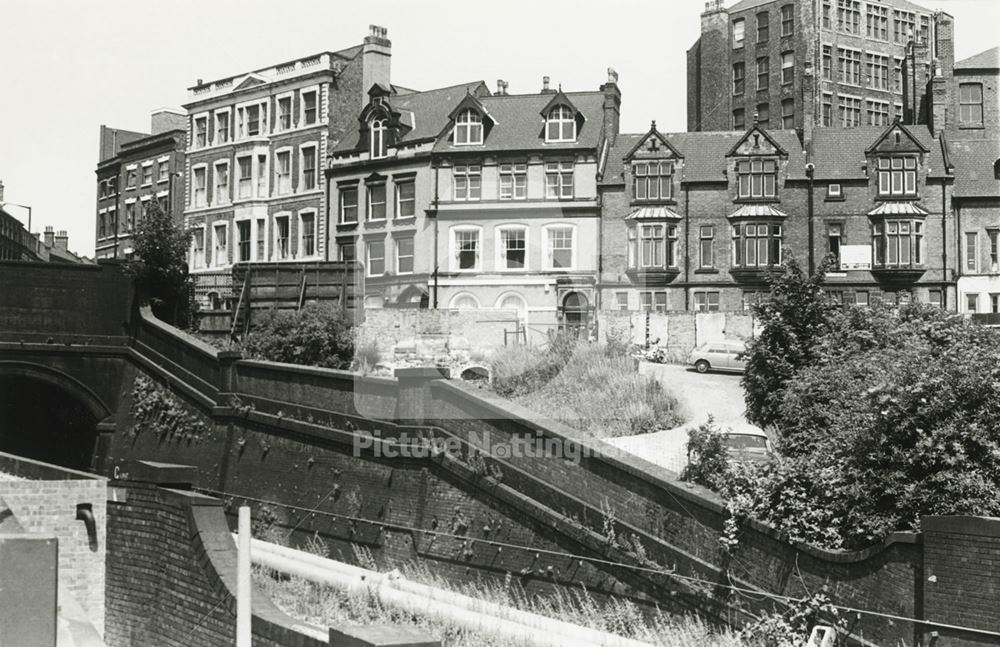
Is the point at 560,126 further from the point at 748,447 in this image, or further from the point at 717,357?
the point at 748,447

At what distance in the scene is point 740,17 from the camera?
6938cm

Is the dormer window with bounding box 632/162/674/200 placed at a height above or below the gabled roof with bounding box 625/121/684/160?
below

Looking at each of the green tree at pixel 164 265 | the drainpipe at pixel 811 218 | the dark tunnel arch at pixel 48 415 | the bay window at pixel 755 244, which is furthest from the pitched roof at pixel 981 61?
the dark tunnel arch at pixel 48 415

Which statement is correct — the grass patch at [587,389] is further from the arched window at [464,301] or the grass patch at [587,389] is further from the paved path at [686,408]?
the arched window at [464,301]

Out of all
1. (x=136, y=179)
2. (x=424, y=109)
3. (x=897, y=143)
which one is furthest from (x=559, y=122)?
(x=136, y=179)

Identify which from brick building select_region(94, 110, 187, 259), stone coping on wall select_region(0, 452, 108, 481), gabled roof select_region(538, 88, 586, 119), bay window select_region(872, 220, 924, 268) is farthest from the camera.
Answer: brick building select_region(94, 110, 187, 259)

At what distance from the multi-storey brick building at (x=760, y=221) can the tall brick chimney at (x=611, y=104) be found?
2.80 feet

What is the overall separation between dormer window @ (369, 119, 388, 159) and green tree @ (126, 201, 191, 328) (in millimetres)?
10636

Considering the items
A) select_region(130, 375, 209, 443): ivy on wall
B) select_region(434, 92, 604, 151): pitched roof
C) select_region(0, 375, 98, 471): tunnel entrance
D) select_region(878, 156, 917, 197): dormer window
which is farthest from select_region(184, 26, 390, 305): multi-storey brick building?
select_region(878, 156, 917, 197): dormer window

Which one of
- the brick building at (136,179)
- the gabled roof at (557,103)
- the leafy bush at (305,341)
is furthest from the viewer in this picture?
the brick building at (136,179)

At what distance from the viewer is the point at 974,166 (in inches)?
1932

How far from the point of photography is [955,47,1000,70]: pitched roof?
55.8 meters

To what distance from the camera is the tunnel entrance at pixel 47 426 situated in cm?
3198

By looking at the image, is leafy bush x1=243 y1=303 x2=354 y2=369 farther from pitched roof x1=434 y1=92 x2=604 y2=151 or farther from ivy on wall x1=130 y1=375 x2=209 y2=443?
pitched roof x1=434 y1=92 x2=604 y2=151
